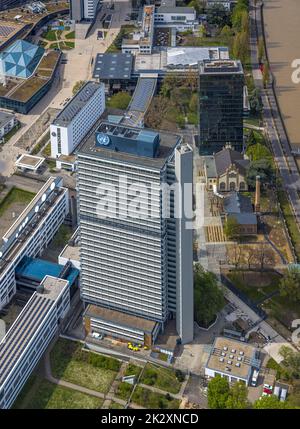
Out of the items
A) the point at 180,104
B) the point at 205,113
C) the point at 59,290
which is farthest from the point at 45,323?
the point at 180,104

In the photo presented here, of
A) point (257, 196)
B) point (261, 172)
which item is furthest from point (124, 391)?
point (261, 172)

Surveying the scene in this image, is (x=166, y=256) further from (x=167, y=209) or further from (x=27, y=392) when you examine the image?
(x=27, y=392)

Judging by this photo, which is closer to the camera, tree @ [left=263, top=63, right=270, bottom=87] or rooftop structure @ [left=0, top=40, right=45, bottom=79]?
rooftop structure @ [left=0, top=40, right=45, bottom=79]

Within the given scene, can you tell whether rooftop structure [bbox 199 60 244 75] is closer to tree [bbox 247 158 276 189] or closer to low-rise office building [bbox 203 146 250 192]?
low-rise office building [bbox 203 146 250 192]

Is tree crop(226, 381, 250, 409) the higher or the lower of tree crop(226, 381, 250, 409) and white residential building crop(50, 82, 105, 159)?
the lower

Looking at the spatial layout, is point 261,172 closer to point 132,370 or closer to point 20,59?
point 132,370

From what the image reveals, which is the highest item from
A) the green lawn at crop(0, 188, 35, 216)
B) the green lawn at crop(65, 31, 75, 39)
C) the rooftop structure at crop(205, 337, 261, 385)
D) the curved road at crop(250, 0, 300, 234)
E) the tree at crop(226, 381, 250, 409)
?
the green lawn at crop(65, 31, 75, 39)

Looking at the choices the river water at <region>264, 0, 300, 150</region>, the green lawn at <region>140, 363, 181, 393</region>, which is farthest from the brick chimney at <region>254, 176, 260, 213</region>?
the green lawn at <region>140, 363, 181, 393</region>
